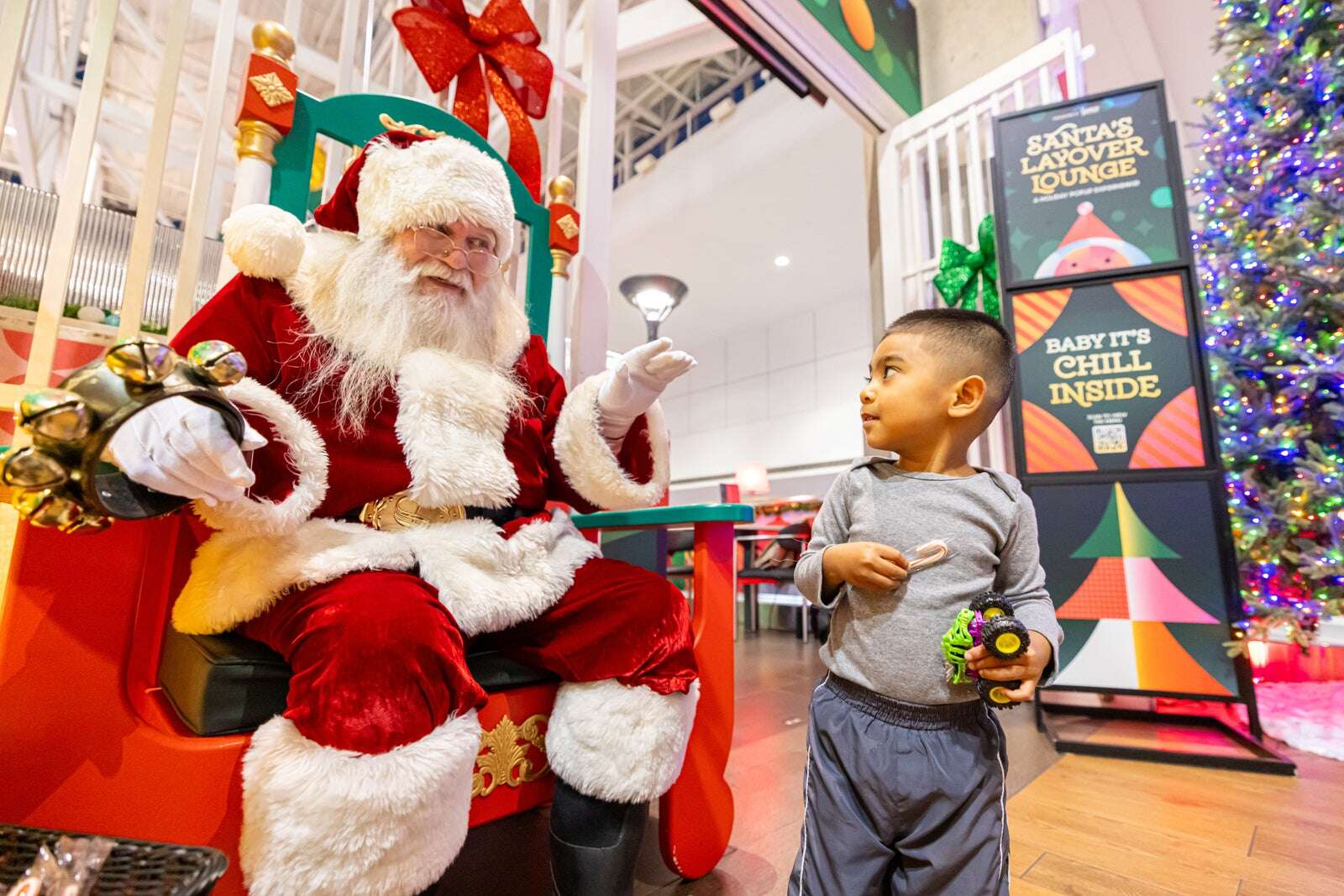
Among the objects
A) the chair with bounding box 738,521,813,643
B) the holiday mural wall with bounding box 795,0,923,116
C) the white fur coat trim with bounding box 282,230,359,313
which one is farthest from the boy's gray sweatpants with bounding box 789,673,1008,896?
the chair with bounding box 738,521,813,643

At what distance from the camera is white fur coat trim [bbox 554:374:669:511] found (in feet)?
3.49

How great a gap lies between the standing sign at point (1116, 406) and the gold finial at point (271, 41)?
1.96 metres

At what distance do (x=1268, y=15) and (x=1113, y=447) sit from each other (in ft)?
6.17

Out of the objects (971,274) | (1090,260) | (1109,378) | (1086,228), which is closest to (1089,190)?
(1086,228)

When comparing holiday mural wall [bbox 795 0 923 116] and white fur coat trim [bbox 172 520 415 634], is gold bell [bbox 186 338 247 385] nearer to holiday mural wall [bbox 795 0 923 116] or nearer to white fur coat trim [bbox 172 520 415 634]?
white fur coat trim [bbox 172 520 415 634]

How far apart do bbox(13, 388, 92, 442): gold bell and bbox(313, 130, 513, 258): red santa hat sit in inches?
23.6

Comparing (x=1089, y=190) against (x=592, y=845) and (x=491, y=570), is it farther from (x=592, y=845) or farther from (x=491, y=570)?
(x=592, y=845)

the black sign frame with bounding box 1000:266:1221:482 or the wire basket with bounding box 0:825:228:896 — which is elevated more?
the black sign frame with bounding box 1000:266:1221:482

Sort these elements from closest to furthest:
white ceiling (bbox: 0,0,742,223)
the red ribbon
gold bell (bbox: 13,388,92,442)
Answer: gold bell (bbox: 13,388,92,442) < the red ribbon < white ceiling (bbox: 0,0,742,223)

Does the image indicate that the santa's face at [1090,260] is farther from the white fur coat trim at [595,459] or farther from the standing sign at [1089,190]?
the white fur coat trim at [595,459]

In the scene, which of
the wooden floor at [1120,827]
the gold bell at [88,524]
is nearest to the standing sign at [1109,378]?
the wooden floor at [1120,827]

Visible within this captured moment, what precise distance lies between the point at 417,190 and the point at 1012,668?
100 cm

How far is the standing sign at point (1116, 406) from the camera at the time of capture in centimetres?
172

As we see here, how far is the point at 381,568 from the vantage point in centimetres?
81
